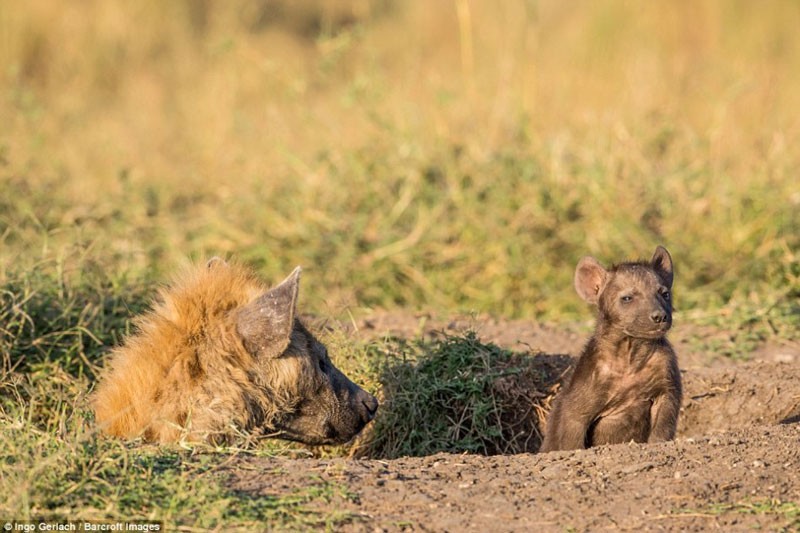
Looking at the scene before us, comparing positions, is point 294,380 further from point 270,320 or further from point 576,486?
point 576,486

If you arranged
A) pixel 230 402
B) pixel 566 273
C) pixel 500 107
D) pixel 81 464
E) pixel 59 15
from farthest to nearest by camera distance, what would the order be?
pixel 59 15, pixel 500 107, pixel 566 273, pixel 230 402, pixel 81 464

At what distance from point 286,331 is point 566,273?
14.9 feet

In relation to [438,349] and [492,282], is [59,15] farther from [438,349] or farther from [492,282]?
[438,349]

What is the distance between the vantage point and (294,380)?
16.1ft

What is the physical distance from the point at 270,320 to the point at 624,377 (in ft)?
6.15

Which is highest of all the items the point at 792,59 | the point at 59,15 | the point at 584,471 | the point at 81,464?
the point at 792,59

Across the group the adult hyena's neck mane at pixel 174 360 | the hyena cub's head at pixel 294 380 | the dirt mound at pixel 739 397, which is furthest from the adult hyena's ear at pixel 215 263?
the dirt mound at pixel 739 397

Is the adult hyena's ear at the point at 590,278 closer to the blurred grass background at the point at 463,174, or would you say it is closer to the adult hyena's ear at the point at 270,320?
the adult hyena's ear at the point at 270,320

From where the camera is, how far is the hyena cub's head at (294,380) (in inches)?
186

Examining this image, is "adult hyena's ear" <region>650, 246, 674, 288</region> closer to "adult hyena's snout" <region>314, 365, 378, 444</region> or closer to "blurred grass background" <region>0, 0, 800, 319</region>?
"adult hyena's snout" <region>314, 365, 378, 444</region>

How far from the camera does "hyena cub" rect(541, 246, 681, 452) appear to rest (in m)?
5.48

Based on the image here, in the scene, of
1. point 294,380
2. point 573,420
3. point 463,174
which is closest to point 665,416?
point 573,420

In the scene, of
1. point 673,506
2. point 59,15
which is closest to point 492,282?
point 673,506

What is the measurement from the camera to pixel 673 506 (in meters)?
3.98
